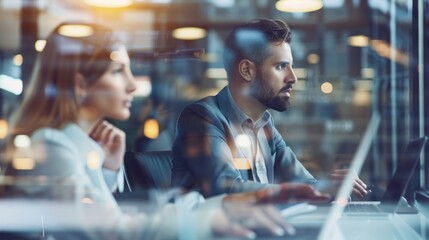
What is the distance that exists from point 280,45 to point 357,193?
1.53ft

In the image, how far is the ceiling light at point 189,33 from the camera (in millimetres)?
1779

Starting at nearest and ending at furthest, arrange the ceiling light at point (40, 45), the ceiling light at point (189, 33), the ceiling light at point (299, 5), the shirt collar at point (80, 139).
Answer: the shirt collar at point (80, 139), the ceiling light at point (40, 45), the ceiling light at point (189, 33), the ceiling light at point (299, 5)

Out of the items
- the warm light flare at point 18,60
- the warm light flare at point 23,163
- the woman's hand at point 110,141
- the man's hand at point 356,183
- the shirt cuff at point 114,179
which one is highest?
the warm light flare at point 18,60

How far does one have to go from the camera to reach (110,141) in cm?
164

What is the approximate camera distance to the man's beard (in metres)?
1.62

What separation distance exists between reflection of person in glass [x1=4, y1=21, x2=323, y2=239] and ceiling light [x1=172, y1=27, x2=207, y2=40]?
0.71ft

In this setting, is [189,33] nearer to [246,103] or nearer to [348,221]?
[246,103]

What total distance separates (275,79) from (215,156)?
266 mm

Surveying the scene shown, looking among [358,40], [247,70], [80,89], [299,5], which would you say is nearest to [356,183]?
[247,70]

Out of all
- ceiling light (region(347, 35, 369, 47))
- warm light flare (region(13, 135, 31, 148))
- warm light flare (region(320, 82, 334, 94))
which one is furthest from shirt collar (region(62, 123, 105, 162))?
ceiling light (region(347, 35, 369, 47))

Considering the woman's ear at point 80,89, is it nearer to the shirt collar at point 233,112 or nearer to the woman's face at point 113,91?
the woman's face at point 113,91

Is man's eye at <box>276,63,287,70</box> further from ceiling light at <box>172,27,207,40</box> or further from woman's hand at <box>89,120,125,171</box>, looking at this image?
woman's hand at <box>89,120,125,171</box>

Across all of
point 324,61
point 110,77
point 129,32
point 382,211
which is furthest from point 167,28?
point 382,211

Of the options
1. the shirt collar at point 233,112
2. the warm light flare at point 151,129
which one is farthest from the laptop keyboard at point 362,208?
the warm light flare at point 151,129
